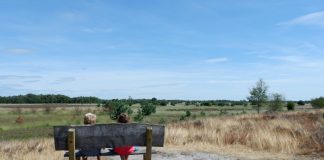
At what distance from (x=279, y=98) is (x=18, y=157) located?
189 ft

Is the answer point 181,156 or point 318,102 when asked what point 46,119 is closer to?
point 181,156

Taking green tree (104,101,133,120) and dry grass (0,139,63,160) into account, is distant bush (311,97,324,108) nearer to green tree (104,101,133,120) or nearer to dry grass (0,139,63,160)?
green tree (104,101,133,120)

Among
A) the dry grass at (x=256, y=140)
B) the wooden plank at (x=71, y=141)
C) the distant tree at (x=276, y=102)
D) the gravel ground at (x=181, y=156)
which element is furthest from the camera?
the distant tree at (x=276, y=102)

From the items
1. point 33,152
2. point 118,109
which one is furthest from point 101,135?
point 118,109

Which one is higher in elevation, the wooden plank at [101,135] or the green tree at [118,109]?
the green tree at [118,109]

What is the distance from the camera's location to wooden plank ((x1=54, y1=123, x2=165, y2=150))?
709cm

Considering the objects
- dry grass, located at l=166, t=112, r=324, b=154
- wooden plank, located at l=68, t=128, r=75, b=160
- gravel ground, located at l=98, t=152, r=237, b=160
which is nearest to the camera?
wooden plank, located at l=68, t=128, r=75, b=160

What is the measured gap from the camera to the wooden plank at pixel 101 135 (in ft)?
23.2

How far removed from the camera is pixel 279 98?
6575 centimetres

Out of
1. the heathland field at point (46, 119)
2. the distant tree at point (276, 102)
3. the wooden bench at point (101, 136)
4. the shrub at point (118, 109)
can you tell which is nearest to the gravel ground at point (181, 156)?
the wooden bench at point (101, 136)

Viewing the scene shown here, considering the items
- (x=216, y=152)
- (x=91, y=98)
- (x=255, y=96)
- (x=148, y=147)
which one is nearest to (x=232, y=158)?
(x=216, y=152)

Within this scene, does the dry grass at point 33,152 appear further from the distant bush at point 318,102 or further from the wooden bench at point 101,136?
the distant bush at point 318,102

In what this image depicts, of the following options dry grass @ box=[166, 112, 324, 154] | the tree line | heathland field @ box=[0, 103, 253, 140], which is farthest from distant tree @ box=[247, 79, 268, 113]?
the tree line

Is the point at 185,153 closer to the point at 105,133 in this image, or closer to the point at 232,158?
the point at 232,158
